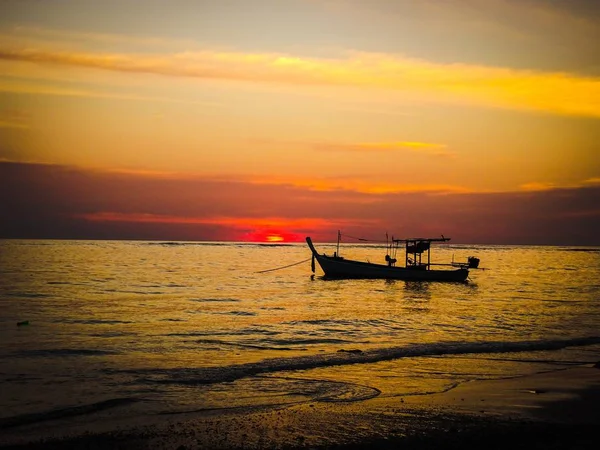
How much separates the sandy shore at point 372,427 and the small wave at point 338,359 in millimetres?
3967

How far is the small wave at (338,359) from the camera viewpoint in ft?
53.9

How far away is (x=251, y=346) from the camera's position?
22.1 metres

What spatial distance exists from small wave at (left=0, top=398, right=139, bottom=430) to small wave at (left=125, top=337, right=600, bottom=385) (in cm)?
237

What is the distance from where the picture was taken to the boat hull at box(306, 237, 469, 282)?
196ft

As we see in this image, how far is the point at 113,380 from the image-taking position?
16062 millimetres

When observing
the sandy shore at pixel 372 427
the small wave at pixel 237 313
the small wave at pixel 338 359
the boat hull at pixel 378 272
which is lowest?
the small wave at pixel 237 313

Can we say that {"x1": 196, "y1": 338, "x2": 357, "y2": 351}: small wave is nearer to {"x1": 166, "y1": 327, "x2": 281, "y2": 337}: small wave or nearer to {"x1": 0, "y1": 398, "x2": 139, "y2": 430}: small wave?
{"x1": 166, "y1": 327, "x2": 281, "y2": 337}: small wave

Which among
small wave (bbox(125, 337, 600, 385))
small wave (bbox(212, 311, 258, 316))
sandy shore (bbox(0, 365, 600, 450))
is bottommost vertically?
small wave (bbox(212, 311, 258, 316))

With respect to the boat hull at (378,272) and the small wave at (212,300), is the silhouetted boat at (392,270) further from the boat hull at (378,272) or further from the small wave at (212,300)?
the small wave at (212,300)

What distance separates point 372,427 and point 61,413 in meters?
7.08

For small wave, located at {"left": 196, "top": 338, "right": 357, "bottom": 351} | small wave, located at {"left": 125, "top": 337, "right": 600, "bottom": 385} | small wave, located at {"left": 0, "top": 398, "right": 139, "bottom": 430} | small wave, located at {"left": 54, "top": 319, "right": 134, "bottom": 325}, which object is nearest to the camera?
small wave, located at {"left": 0, "top": 398, "right": 139, "bottom": 430}

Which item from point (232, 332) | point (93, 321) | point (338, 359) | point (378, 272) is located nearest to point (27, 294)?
point (93, 321)

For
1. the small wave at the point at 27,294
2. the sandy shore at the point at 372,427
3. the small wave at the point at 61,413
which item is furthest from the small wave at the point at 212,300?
the sandy shore at the point at 372,427

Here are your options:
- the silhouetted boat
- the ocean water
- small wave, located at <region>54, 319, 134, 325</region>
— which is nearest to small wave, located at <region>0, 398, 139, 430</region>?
the ocean water
